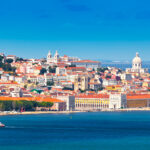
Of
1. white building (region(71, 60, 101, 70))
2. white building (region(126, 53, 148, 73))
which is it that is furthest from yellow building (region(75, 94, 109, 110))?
white building (region(126, 53, 148, 73))

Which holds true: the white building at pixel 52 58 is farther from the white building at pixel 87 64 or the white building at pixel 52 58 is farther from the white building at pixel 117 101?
the white building at pixel 117 101

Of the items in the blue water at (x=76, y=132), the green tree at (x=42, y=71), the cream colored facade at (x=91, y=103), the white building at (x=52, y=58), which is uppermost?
the white building at (x=52, y=58)

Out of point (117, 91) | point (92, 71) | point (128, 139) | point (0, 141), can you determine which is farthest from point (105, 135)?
point (92, 71)

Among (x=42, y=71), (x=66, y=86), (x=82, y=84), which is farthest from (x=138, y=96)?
(x=42, y=71)

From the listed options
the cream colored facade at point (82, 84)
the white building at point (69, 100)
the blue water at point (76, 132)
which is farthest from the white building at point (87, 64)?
the blue water at point (76, 132)

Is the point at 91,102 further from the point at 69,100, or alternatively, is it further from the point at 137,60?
the point at 137,60

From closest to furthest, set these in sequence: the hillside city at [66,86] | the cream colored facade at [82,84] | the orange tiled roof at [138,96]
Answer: the hillside city at [66,86] < the orange tiled roof at [138,96] < the cream colored facade at [82,84]

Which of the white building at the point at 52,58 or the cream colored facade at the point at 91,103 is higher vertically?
the white building at the point at 52,58
